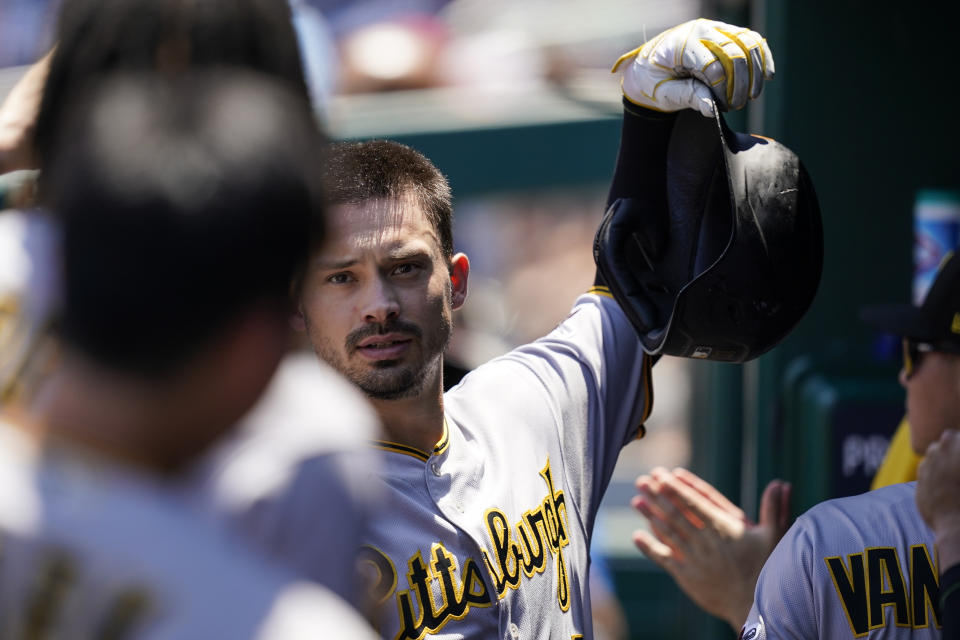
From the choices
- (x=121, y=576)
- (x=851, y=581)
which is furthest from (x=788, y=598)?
(x=121, y=576)

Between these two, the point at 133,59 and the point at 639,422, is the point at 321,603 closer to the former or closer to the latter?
the point at 133,59

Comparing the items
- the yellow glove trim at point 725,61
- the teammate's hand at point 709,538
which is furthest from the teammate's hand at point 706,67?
the teammate's hand at point 709,538

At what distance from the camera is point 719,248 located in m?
1.85

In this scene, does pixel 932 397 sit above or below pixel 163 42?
below

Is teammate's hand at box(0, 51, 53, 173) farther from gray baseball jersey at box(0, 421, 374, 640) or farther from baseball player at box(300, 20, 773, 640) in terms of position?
gray baseball jersey at box(0, 421, 374, 640)

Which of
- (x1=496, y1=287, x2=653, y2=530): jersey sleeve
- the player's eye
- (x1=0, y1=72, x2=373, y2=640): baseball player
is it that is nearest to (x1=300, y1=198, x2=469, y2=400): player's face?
the player's eye

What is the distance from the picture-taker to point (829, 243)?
3123mm

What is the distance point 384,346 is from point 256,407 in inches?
44.3

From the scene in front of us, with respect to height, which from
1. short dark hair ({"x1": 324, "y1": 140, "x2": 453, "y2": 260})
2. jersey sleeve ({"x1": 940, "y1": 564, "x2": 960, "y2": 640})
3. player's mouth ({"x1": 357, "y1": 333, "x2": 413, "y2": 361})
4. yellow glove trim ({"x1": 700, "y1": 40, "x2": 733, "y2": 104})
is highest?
Result: yellow glove trim ({"x1": 700, "y1": 40, "x2": 733, "y2": 104})

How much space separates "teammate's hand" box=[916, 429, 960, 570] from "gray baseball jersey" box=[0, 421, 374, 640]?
3.35 ft

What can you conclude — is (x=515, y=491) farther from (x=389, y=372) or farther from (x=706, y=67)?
(x=706, y=67)

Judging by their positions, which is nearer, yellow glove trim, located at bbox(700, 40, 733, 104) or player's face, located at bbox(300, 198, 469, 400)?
yellow glove trim, located at bbox(700, 40, 733, 104)

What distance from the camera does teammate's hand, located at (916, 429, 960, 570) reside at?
54.4 inches

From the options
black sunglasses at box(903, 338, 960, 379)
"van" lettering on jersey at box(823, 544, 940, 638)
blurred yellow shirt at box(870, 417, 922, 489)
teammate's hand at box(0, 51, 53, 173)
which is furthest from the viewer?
blurred yellow shirt at box(870, 417, 922, 489)
